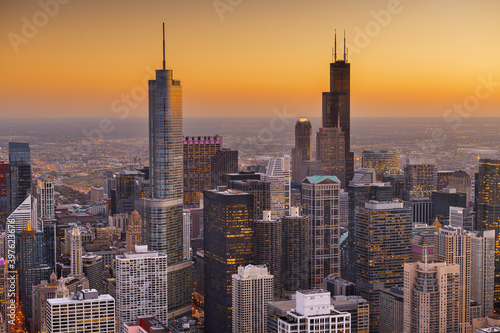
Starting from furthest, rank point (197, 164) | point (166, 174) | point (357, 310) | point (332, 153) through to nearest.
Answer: point (332, 153) < point (197, 164) < point (166, 174) < point (357, 310)

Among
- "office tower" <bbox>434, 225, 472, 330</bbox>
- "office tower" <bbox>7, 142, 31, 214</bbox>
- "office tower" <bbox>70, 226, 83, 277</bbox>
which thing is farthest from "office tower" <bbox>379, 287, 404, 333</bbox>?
"office tower" <bbox>7, 142, 31, 214</bbox>

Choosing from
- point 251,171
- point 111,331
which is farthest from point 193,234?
point 111,331

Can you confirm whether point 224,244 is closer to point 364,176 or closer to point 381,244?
point 381,244

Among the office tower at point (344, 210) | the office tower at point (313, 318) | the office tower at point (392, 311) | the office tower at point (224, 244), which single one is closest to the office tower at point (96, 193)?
the office tower at point (224, 244)

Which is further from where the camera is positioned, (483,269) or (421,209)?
(421,209)

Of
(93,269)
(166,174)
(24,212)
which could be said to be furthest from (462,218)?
(24,212)
